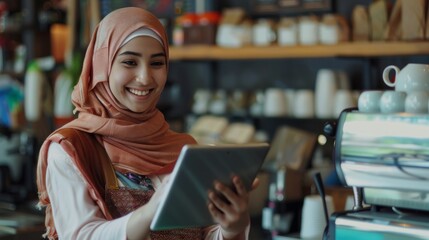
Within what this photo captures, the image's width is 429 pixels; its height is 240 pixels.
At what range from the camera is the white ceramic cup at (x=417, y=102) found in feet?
6.58

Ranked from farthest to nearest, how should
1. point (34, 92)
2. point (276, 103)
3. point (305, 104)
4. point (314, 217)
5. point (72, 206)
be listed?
point (34, 92) → point (276, 103) → point (305, 104) → point (314, 217) → point (72, 206)

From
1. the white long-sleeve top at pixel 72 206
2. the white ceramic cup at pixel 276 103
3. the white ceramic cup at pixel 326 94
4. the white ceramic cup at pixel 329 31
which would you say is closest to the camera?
the white long-sleeve top at pixel 72 206

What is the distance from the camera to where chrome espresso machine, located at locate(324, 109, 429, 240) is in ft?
6.48

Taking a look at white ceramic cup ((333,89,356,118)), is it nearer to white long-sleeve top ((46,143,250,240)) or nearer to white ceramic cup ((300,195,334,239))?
white ceramic cup ((300,195,334,239))

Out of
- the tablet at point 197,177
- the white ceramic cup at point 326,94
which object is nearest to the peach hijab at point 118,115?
the tablet at point 197,177

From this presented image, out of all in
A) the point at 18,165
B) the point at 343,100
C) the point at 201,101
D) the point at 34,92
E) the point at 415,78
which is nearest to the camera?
the point at 415,78

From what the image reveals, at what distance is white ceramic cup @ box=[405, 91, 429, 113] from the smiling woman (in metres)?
0.46

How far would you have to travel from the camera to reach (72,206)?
1953 millimetres

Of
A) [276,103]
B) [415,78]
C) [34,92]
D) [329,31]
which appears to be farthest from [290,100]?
[415,78]

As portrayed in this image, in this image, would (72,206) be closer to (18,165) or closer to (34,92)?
(18,165)

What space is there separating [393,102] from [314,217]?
63.4 inches

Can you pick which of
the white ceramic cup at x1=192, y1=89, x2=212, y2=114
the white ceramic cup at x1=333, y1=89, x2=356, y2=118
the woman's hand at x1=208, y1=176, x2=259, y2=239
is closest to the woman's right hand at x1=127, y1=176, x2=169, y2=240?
the woman's hand at x1=208, y1=176, x2=259, y2=239

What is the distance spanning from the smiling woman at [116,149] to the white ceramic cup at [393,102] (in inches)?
17.1

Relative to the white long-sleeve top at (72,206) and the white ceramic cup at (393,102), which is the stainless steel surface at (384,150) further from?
the white long-sleeve top at (72,206)
